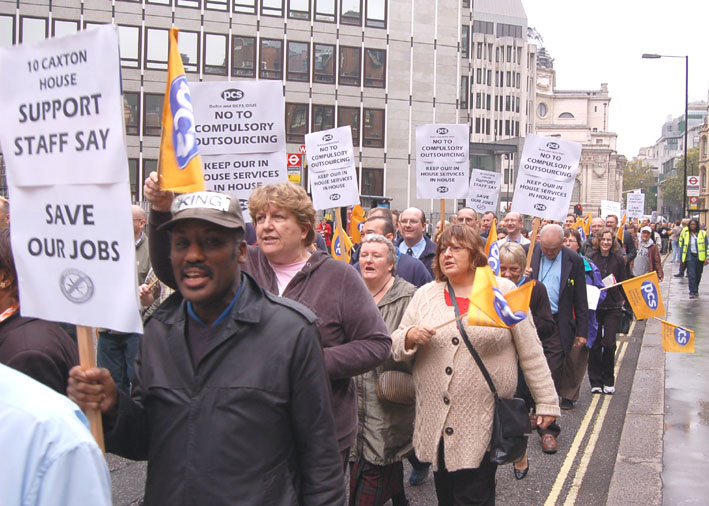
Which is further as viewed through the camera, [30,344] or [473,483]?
[473,483]

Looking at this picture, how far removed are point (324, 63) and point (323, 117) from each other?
8.34 ft

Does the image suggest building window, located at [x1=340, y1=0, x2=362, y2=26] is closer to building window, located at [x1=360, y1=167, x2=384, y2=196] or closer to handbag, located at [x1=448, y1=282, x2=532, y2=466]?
building window, located at [x1=360, y1=167, x2=384, y2=196]

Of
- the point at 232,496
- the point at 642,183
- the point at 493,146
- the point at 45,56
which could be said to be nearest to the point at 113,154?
the point at 45,56

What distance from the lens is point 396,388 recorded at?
4730 mm

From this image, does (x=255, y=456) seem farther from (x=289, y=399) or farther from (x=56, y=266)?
(x=56, y=266)

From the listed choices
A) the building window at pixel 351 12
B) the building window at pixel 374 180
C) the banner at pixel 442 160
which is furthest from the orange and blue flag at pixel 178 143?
the building window at pixel 374 180

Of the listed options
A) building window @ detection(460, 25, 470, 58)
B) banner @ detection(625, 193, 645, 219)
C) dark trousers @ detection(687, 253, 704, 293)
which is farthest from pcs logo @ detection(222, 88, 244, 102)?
building window @ detection(460, 25, 470, 58)

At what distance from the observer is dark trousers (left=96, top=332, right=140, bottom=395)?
22.1ft

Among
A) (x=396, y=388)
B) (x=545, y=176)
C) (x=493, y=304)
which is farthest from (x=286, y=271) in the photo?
(x=545, y=176)

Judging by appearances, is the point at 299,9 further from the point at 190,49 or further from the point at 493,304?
the point at 493,304

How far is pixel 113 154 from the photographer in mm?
2420

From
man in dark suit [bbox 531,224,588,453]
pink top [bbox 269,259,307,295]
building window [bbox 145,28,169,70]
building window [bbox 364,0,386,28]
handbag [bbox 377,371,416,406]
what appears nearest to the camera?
pink top [bbox 269,259,307,295]

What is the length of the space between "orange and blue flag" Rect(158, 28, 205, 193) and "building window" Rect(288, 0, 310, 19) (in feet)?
119

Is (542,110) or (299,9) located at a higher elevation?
(542,110)
